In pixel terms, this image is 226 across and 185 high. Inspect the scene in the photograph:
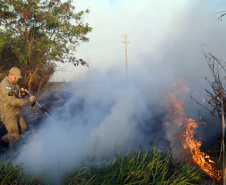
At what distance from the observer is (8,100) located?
4.72 meters

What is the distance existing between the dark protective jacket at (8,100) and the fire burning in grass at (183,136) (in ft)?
12.5

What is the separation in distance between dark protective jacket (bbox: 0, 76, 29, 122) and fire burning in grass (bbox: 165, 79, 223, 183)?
12.5 feet

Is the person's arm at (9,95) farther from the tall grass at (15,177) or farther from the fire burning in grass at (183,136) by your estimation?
the fire burning in grass at (183,136)

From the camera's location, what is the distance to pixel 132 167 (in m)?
3.29

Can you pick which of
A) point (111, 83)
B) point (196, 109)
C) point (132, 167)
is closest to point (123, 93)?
point (111, 83)

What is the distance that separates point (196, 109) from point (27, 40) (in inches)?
350

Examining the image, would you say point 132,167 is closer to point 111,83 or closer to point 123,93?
point 123,93

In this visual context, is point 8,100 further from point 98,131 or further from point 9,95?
point 98,131

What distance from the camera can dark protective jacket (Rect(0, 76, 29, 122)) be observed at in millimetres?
→ 4699

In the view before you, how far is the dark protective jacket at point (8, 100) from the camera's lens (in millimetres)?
4699

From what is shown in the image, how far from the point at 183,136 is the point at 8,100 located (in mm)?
4279

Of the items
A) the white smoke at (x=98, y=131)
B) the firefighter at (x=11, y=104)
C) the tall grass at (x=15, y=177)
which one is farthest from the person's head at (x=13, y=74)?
the tall grass at (x=15, y=177)

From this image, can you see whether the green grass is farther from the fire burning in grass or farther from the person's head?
the person's head

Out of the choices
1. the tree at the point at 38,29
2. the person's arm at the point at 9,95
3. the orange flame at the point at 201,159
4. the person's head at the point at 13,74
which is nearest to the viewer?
the orange flame at the point at 201,159
